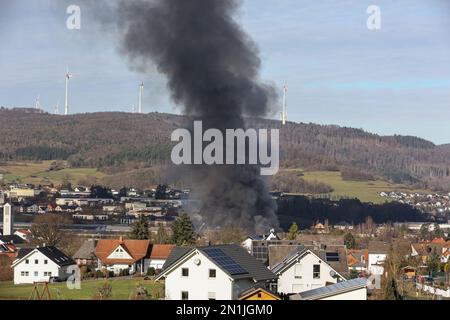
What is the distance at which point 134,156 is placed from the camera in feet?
331

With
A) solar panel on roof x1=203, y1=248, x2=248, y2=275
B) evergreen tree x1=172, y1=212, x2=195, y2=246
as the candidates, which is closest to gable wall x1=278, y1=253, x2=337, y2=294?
solar panel on roof x1=203, y1=248, x2=248, y2=275

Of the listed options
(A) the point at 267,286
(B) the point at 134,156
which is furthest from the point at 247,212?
(B) the point at 134,156

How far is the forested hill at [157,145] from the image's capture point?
330 feet

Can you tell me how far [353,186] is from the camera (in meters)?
85.6

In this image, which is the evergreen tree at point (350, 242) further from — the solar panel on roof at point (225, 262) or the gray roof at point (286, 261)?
the solar panel on roof at point (225, 262)

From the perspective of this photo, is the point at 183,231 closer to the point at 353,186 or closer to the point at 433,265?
the point at 433,265

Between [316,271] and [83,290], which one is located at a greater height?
[316,271]

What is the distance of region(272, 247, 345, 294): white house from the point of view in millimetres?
19828

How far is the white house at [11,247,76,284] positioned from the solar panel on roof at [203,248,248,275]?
820 centimetres

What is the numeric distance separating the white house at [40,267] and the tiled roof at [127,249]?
6.12 ft

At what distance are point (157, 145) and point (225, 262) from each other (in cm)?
8518

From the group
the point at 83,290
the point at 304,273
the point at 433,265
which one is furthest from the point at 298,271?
the point at 433,265

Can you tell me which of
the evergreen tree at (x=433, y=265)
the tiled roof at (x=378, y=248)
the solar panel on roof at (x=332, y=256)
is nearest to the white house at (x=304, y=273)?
the solar panel on roof at (x=332, y=256)
